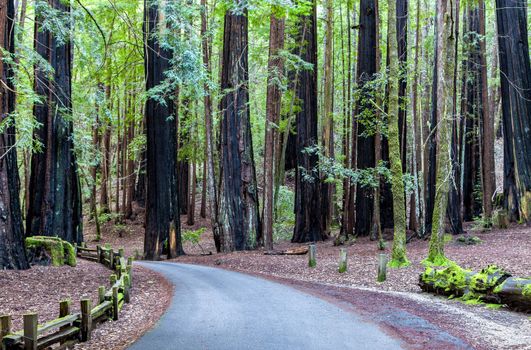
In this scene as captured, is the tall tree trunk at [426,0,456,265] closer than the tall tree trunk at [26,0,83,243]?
Yes

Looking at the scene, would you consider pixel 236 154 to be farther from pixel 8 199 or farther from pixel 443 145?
pixel 8 199

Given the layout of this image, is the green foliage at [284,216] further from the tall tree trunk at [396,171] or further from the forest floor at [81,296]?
the forest floor at [81,296]

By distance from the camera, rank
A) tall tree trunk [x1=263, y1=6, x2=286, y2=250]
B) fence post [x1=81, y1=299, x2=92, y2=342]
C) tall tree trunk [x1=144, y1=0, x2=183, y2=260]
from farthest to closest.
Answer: tall tree trunk [x1=144, y1=0, x2=183, y2=260] < tall tree trunk [x1=263, y1=6, x2=286, y2=250] < fence post [x1=81, y1=299, x2=92, y2=342]

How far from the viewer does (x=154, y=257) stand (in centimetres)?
2077

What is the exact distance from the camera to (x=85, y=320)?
6.68 m

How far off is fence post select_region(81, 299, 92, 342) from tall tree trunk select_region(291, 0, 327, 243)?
15.9m

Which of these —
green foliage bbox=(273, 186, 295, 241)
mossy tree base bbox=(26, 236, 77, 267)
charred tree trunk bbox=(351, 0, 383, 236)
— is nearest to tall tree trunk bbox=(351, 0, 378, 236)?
charred tree trunk bbox=(351, 0, 383, 236)

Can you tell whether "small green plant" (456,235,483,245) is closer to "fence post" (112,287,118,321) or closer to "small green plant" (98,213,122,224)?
"fence post" (112,287,118,321)

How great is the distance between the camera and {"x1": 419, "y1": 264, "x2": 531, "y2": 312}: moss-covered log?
8281 mm

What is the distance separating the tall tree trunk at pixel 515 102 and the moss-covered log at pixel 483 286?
34.3ft

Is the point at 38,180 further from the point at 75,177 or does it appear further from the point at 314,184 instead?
the point at 314,184

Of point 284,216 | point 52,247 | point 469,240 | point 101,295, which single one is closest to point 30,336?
point 101,295

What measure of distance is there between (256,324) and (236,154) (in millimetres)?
13055

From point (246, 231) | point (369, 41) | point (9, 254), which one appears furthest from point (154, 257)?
point (369, 41)
